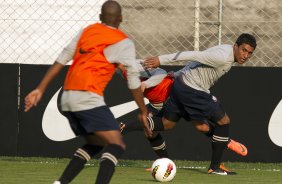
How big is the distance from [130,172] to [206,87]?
1.42m

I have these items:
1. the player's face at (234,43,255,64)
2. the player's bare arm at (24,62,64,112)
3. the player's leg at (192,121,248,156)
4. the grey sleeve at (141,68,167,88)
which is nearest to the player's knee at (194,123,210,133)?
the player's leg at (192,121,248,156)

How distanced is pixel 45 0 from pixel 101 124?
636 centimetres

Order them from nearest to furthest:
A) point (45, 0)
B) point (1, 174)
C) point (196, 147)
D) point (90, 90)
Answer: point (90, 90) < point (1, 174) < point (196, 147) < point (45, 0)

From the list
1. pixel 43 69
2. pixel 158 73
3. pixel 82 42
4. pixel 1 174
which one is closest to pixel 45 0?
pixel 43 69

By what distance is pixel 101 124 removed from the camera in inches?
318

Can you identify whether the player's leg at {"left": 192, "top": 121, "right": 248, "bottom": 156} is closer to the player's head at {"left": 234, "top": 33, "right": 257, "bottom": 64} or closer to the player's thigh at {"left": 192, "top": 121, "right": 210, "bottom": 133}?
the player's thigh at {"left": 192, "top": 121, "right": 210, "bottom": 133}

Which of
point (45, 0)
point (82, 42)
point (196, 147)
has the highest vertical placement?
point (82, 42)

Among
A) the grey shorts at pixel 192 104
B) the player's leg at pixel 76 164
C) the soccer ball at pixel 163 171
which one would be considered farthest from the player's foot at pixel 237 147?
the player's leg at pixel 76 164

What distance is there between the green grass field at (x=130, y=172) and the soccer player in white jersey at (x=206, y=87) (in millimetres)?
502

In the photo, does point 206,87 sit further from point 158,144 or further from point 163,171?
point 163,171

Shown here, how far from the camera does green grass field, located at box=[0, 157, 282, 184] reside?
34.5 feet

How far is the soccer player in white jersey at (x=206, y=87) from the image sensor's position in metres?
11.1

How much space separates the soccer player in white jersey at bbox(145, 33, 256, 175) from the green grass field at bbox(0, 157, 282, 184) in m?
0.50

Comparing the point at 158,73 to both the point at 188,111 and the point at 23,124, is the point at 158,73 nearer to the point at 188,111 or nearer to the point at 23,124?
the point at 188,111
